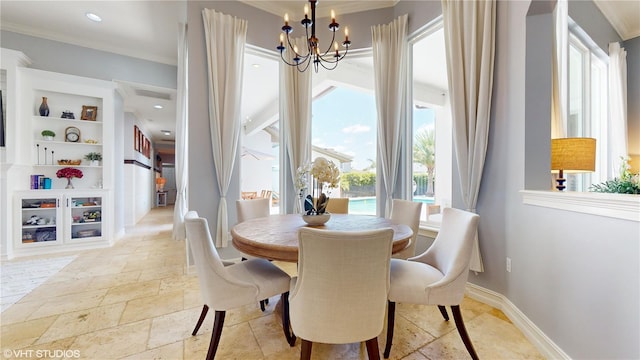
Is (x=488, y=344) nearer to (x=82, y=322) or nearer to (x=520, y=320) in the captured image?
(x=520, y=320)

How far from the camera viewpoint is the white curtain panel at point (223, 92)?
9.84 feet

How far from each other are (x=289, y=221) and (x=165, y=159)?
15.2 metres

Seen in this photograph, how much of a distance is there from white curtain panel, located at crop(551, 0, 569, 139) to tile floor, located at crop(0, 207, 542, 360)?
1795mm

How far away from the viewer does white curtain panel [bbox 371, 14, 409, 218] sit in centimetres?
310

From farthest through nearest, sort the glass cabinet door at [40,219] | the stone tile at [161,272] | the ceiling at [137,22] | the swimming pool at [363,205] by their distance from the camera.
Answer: the glass cabinet door at [40,219], the swimming pool at [363,205], the ceiling at [137,22], the stone tile at [161,272]

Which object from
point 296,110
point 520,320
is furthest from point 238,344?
point 296,110

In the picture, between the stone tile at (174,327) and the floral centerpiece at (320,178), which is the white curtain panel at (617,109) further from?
the stone tile at (174,327)

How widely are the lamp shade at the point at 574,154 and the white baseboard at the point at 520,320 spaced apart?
1.18 metres

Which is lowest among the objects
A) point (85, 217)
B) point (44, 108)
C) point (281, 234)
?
point (85, 217)

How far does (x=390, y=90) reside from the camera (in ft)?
10.3

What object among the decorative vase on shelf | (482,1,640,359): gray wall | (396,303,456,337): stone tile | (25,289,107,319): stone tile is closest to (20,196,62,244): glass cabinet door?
the decorative vase on shelf

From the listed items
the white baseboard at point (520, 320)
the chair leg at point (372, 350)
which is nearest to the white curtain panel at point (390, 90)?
the white baseboard at point (520, 320)

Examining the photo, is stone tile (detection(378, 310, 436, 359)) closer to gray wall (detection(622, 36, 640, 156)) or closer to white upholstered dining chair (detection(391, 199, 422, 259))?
white upholstered dining chair (detection(391, 199, 422, 259))

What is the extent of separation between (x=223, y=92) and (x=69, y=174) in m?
3.01
